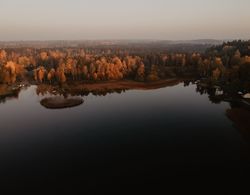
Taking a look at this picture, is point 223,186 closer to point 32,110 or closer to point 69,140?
point 69,140

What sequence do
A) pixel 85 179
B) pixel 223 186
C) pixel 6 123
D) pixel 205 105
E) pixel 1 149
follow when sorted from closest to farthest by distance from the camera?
pixel 223 186, pixel 85 179, pixel 1 149, pixel 6 123, pixel 205 105

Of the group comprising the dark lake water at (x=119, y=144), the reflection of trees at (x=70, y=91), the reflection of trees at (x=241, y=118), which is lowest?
the reflection of trees at (x=70, y=91)

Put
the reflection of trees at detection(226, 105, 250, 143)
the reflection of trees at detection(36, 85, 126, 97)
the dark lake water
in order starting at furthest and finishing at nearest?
the reflection of trees at detection(36, 85, 126, 97) < the reflection of trees at detection(226, 105, 250, 143) < the dark lake water

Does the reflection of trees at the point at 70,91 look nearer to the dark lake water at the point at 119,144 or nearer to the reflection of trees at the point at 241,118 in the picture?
the dark lake water at the point at 119,144

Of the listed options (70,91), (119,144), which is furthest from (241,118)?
(70,91)

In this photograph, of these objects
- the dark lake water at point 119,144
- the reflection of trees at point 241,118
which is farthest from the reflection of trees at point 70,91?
the reflection of trees at point 241,118

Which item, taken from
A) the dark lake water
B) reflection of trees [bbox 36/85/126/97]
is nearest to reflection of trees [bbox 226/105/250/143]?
the dark lake water

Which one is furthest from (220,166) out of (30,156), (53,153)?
(30,156)

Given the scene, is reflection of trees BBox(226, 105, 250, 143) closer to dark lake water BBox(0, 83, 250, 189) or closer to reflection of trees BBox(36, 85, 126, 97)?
dark lake water BBox(0, 83, 250, 189)
